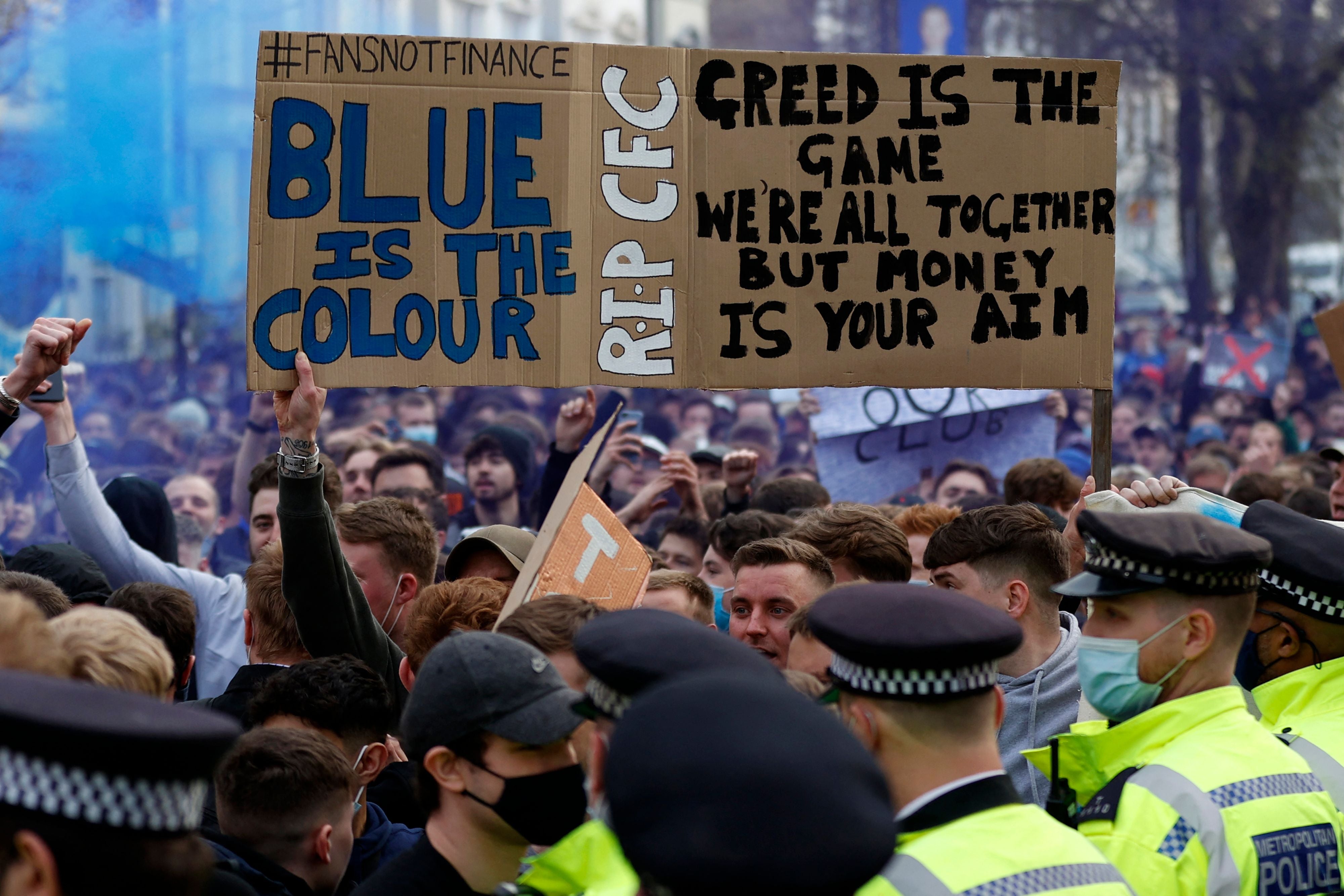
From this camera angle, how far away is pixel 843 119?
14.0ft

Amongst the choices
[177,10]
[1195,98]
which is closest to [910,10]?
[1195,98]

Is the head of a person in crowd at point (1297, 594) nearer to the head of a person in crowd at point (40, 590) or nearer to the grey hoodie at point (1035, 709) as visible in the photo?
the grey hoodie at point (1035, 709)

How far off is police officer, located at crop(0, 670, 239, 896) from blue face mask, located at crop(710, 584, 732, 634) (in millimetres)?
3221

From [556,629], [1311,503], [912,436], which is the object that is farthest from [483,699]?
[912,436]

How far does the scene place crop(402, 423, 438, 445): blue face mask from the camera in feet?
39.0

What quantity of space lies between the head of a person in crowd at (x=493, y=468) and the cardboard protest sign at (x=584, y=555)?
381 cm

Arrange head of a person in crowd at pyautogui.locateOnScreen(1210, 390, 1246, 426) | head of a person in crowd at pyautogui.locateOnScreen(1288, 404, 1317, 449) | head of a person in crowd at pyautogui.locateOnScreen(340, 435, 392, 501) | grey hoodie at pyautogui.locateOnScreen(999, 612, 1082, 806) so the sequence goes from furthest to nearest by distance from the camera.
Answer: head of a person in crowd at pyautogui.locateOnScreen(1210, 390, 1246, 426) < head of a person in crowd at pyautogui.locateOnScreen(1288, 404, 1317, 449) < head of a person in crowd at pyautogui.locateOnScreen(340, 435, 392, 501) < grey hoodie at pyautogui.locateOnScreen(999, 612, 1082, 806)

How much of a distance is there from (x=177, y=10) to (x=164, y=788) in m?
12.0

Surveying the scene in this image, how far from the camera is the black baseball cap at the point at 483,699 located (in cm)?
249

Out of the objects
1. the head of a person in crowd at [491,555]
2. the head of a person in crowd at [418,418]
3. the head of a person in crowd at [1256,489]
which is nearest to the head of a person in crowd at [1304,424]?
the head of a person in crowd at [1256,489]

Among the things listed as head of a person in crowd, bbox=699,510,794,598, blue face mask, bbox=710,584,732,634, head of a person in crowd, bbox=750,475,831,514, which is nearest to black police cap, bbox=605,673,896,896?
blue face mask, bbox=710,584,732,634

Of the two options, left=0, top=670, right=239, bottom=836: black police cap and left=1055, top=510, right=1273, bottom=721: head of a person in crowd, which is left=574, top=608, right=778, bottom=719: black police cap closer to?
left=0, top=670, right=239, bottom=836: black police cap

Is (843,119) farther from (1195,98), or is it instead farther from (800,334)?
(1195,98)

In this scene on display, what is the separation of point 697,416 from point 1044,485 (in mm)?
7450
